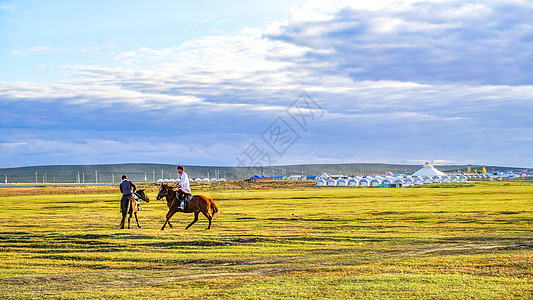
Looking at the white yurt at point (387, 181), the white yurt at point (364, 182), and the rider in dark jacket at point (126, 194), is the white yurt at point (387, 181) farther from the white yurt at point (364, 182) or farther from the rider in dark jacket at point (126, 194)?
the rider in dark jacket at point (126, 194)

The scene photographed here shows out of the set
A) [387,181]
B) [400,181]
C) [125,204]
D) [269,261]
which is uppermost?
[125,204]

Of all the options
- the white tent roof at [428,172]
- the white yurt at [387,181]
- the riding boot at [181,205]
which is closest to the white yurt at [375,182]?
the white yurt at [387,181]

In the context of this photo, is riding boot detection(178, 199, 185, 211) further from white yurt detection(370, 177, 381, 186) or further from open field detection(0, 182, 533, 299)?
white yurt detection(370, 177, 381, 186)

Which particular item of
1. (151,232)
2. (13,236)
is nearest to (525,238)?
(151,232)

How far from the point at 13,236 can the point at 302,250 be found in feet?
39.7

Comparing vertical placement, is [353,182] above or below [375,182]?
above

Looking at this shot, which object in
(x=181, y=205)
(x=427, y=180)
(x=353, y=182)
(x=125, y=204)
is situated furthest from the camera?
(x=427, y=180)

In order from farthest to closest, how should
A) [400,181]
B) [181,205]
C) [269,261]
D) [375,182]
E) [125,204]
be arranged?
[375,182] < [400,181] < [125,204] < [181,205] < [269,261]

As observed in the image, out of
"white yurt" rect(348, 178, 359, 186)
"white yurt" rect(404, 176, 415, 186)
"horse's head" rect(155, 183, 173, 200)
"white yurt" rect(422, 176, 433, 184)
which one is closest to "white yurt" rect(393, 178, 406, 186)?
"white yurt" rect(404, 176, 415, 186)

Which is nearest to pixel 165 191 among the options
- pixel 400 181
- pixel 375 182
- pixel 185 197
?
pixel 185 197

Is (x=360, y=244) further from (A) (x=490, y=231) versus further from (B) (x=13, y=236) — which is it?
(B) (x=13, y=236)

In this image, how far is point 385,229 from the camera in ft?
80.9

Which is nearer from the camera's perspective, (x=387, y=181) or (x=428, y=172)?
(x=387, y=181)

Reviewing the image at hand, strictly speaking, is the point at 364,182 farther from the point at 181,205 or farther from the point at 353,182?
the point at 181,205
